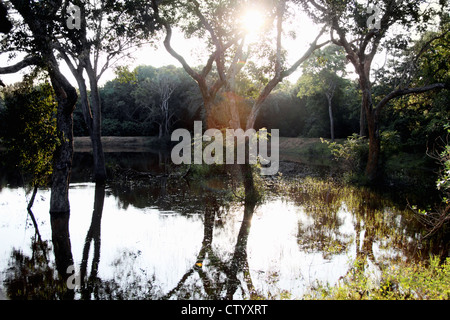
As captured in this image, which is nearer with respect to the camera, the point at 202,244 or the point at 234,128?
the point at 202,244

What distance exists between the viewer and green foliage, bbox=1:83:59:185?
33.8 ft

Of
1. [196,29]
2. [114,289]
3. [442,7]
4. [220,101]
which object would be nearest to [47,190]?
[196,29]

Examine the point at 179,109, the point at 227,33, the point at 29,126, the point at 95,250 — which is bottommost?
the point at 95,250

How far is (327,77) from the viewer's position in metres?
40.2

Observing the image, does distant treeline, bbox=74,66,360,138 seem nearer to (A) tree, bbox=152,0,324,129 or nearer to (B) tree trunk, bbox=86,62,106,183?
(B) tree trunk, bbox=86,62,106,183

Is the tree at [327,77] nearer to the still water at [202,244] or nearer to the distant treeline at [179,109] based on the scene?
the distant treeline at [179,109]

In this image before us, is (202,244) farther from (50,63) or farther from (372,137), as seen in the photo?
(372,137)

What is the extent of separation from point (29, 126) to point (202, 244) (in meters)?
6.74

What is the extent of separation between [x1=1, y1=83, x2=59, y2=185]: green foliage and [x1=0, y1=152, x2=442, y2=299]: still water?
2.01 meters

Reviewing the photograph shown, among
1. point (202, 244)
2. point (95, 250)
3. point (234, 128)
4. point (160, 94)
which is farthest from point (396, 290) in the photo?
point (160, 94)

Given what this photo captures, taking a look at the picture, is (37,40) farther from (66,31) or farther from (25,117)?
(25,117)

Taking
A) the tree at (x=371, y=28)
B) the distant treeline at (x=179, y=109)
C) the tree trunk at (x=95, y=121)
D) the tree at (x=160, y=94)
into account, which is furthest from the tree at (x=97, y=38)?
the tree at (x=160, y=94)

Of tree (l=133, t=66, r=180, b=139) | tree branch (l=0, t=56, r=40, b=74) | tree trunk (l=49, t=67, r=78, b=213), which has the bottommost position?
tree trunk (l=49, t=67, r=78, b=213)

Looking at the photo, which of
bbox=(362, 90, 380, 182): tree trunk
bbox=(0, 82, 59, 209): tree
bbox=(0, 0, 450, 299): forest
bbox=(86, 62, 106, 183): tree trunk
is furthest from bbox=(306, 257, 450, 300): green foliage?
bbox=(86, 62, 106, 183): tree trunk
